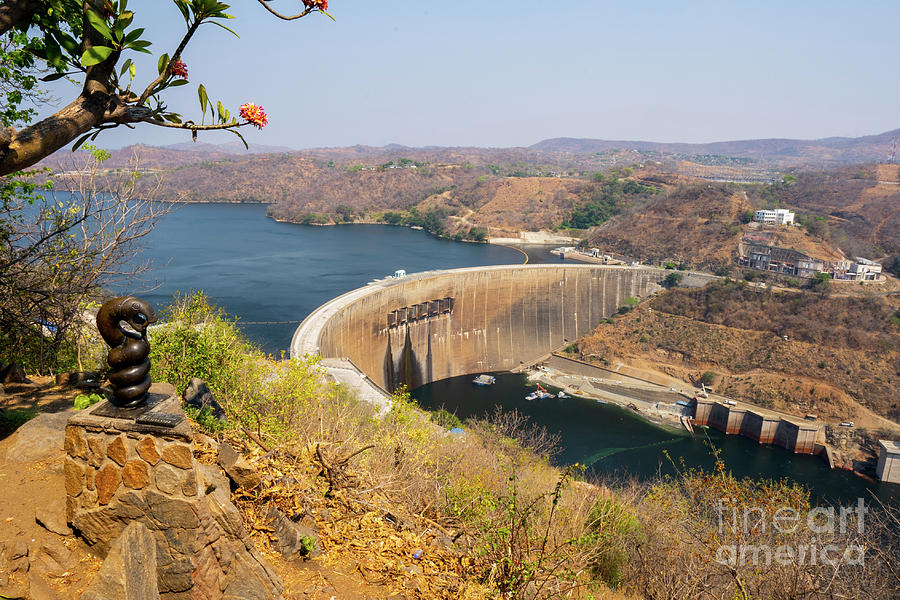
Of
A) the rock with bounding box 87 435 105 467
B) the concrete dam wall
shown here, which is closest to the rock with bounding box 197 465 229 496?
the rock with bounding box 87 435 105 467

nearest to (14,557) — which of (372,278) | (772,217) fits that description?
(372,278)

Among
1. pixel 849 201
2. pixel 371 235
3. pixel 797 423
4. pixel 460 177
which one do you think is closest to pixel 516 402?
pixel 797 423

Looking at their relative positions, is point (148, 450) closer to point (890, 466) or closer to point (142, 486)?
point (142, 486)

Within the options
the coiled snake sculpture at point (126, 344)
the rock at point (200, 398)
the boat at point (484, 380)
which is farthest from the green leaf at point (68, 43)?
the boat at point (484, 380)

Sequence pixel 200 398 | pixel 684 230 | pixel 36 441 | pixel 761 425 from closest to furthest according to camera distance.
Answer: pixel 36 441
pixel 200 398
pixel 761 425
pixel 684 230

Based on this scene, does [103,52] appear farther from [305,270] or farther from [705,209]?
[705,209]

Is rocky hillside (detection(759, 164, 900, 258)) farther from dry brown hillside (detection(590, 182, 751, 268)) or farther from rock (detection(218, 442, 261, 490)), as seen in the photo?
rock (detection(218, 442, 261, 490))

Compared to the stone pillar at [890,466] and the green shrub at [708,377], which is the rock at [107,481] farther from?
the green shrub at [708,377]
